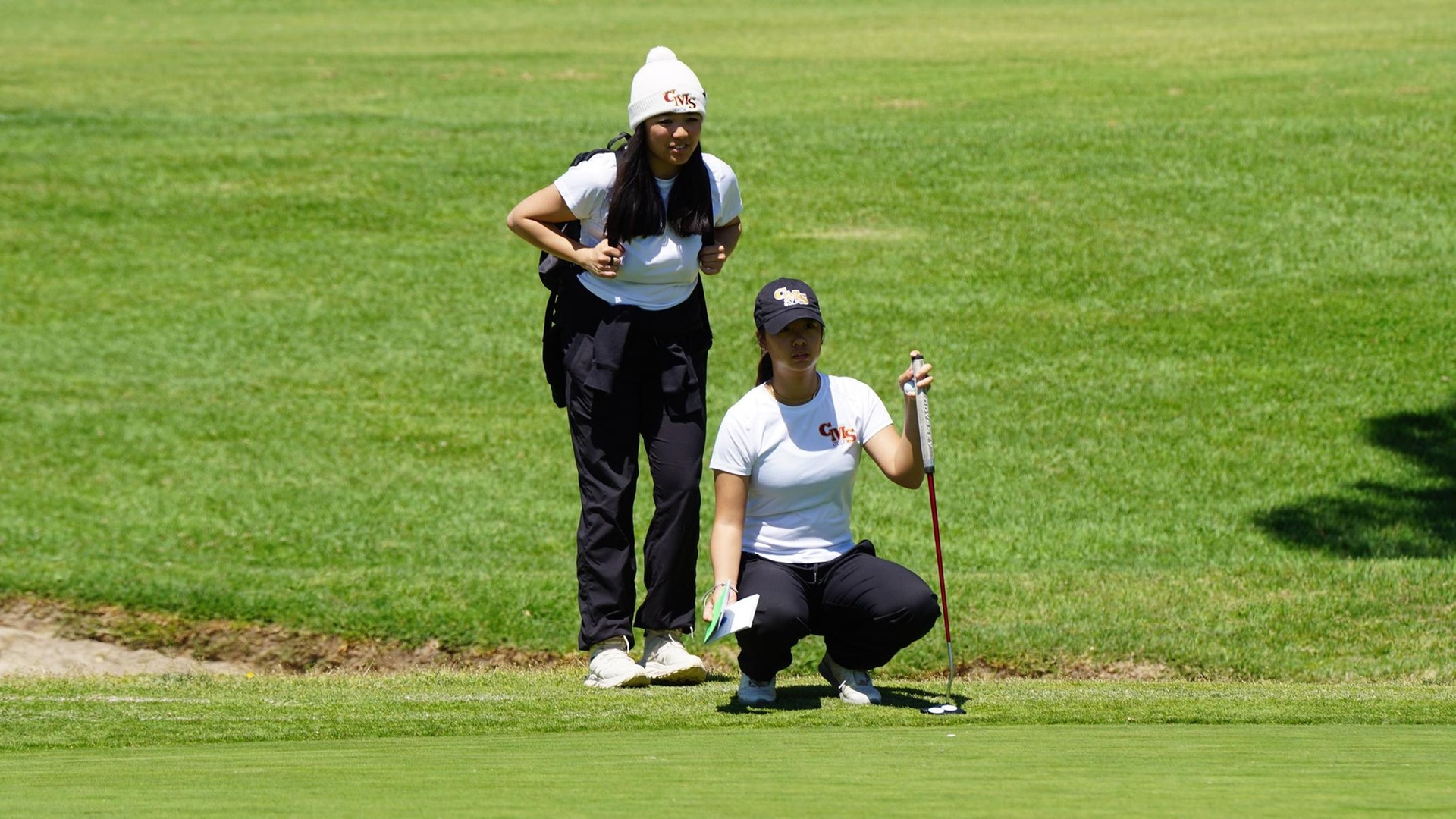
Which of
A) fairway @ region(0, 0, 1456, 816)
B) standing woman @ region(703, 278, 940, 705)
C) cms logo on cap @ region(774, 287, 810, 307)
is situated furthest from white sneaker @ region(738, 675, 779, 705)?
cms logo on cap @ region(774, 287, 810, 307)

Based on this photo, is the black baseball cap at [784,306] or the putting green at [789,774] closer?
the putting green at [789,774]

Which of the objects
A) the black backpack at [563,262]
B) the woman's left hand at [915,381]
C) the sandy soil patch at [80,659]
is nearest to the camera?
the woman's left hand at [915,381]

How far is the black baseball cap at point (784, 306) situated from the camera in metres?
5.85

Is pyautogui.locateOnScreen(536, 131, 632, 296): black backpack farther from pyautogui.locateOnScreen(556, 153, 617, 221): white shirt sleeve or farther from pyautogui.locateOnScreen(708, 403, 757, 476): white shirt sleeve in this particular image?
pyautogui.locateOnScreen(708, 403, 757, 476): white shirt sleeve

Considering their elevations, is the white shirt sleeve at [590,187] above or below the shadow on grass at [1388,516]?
above

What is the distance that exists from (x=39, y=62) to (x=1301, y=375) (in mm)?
24383

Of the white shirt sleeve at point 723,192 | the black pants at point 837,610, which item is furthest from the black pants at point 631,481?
the black pants at point 837,610

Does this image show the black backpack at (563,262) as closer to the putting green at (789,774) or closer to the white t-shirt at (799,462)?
the white t-shirt at (799,462)

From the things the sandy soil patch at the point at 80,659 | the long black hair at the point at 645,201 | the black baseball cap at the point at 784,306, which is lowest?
the sandy soil patch at the point at 80,659

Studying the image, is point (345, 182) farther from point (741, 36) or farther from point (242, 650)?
point (741, 36)

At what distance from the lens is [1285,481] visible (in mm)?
11469

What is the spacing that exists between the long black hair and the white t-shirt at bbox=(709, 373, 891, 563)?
2.52ft

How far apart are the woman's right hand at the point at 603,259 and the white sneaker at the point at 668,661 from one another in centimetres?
143

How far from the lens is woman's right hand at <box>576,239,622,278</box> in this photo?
20.9 feet
